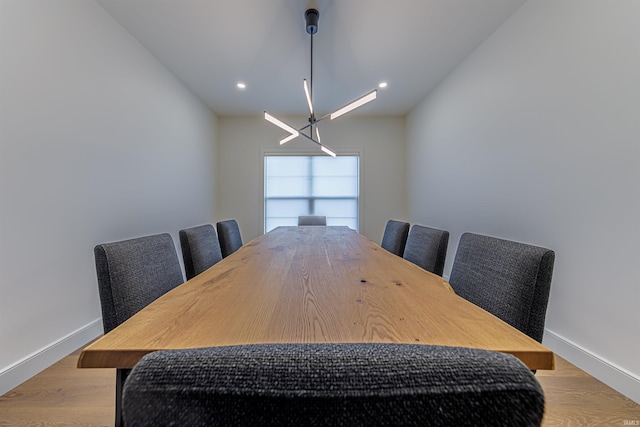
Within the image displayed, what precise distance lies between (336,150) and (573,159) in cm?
311

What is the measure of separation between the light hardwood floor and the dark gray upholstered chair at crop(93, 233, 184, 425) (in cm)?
83

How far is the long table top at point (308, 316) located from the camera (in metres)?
0.53

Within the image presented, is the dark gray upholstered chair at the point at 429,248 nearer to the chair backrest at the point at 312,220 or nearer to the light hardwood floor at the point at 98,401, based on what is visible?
the light hardwood floor at the point at 98,401

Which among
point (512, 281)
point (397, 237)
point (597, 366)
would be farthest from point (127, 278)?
point (597, 366)

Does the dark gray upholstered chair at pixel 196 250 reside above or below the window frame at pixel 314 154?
below

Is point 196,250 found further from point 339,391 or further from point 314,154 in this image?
point 314,154

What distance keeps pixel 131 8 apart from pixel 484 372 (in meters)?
3.00

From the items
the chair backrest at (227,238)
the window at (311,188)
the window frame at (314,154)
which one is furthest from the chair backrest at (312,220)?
the chair backrest at (227,238)

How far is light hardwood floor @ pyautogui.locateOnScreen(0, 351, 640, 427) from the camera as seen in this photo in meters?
1.23

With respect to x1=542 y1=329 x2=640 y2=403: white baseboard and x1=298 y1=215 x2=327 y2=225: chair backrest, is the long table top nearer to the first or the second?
x1=542 y1=329 x2=640 y2=403: white baseboard

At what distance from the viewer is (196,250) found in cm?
150

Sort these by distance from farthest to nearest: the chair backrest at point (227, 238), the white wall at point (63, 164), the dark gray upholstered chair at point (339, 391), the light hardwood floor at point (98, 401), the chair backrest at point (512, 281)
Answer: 1. the chair backrest at point (227, 238)
2. the white wall at point (63, 164)
3. the light hardwood floor at point (98, 401)
4. the chair backrest at point (512, 281)
5. the dark gray upholstered chair at point (339, 391)

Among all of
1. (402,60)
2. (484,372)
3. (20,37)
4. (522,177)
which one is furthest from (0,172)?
(522,177)

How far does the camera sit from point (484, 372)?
0.86 ft
